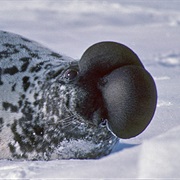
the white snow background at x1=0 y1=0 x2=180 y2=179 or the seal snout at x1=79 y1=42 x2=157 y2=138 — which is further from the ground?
the seal snout at x1=79 y1=42 x2=157 y2=138

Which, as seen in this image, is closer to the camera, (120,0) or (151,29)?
(151,29)

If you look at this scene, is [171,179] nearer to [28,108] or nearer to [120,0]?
[28,108]

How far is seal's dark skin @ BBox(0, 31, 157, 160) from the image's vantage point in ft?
7.58

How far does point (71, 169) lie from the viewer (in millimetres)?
2115

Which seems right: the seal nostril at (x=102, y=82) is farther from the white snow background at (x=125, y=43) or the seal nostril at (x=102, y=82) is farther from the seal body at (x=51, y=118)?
the white snow background at (x=125, y=43)

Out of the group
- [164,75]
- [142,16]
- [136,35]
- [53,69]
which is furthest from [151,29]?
[53,69]

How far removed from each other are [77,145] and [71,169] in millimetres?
353

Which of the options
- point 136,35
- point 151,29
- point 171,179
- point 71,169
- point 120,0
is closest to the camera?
point 171,179

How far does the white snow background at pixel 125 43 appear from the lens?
1.95m

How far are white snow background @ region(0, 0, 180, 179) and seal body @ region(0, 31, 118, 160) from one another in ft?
0.27

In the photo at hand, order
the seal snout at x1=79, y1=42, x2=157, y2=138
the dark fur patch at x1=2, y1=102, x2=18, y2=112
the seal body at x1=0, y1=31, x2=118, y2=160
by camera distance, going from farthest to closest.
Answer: the dark fur patch at x1=2, y1=102, x2=18, y2=112
the seal body at x1=0, y1=31, x2=118, y2=160
the seal snout at x1=79, y1=42, x2=157, y2=138

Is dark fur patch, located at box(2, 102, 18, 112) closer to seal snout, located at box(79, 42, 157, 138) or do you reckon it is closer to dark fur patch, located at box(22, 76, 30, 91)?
dark fur patch, located at box(22, 76, 30, 91)

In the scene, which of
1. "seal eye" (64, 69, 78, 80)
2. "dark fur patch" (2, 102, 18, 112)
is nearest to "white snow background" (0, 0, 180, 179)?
"dark fur patch" (2, 102, 18, 112)

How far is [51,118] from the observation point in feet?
8.11
